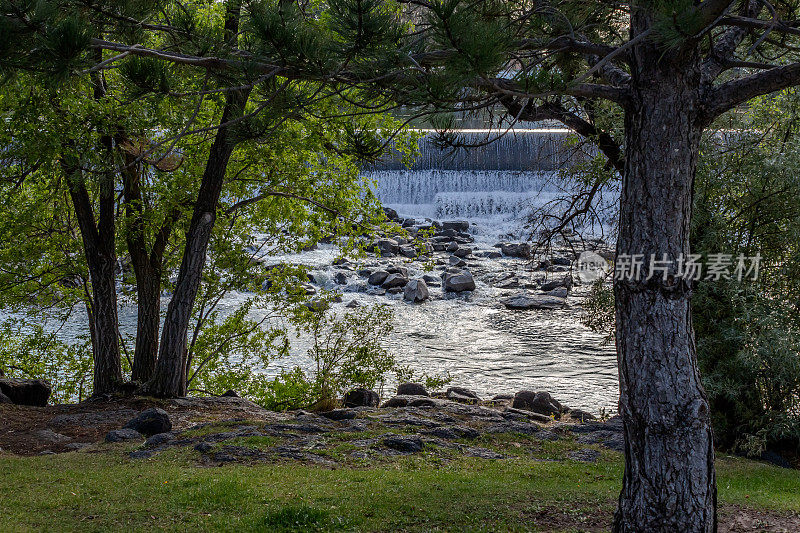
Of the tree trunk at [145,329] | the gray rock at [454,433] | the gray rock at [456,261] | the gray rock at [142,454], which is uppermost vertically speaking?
the gray rock at [456,261]

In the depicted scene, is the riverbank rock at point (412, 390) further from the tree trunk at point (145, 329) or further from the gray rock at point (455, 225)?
the gray rock at point (455, 225)

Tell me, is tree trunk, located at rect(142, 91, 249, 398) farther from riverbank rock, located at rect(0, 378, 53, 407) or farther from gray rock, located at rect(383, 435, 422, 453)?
gray rock, located at rect(383, 435, 422, 453)

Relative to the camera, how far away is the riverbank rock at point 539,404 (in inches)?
450

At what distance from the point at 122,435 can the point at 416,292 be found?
14053 mm

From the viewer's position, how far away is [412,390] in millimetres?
12375

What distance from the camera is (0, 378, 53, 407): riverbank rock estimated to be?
991 cm

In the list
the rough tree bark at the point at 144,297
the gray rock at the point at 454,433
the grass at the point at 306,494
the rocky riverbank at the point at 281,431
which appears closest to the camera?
the grass at the point at 306,494

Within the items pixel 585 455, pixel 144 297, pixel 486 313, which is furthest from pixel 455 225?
pixel 585 455

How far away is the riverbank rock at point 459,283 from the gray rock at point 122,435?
15238mm

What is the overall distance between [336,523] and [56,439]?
15.9 feet

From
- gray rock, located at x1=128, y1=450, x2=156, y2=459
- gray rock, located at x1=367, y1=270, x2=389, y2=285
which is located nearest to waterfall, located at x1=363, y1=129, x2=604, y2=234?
gray rock, located at x1=367, y1=270, x2=389, y2=285

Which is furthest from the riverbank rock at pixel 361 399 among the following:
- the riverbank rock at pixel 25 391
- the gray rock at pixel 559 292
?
the gray rock at pixel 559 292

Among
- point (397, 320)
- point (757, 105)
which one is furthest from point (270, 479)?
point (397, 320)

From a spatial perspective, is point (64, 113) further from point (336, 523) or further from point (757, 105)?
point (757, 105)
